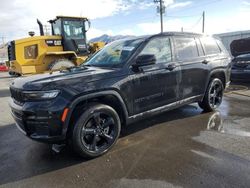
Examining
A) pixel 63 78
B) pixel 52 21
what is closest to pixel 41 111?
pixel 63 78

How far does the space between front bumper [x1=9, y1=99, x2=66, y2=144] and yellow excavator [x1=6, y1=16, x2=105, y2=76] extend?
26.4 ft

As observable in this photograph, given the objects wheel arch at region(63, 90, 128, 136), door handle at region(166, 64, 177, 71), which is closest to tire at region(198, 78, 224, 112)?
door handle at region(166, 64, 177, 71)

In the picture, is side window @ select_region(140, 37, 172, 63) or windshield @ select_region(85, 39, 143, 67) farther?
side window @ select_region(140, 37, 172, 63)

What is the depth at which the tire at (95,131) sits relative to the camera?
3.72 m

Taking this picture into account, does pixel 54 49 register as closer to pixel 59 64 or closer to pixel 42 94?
pixel 59 64

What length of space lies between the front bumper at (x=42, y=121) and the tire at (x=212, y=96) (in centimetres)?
366

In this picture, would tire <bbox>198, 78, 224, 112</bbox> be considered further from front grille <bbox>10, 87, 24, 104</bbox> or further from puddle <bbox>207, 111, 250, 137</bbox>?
front grille <bbox>10, 87, 24, 104</bbox>

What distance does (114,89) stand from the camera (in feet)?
13.3

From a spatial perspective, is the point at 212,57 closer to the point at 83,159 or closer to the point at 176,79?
the point at 176,79

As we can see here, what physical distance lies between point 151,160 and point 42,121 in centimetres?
169

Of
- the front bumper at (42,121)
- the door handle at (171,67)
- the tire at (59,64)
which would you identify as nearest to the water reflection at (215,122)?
the door handle at (171,67)

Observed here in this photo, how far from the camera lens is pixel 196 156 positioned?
3.84m

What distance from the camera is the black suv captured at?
11.6 ft

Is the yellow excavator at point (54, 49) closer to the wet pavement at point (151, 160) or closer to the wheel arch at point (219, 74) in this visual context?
the wet pavement at point (151, 160)
